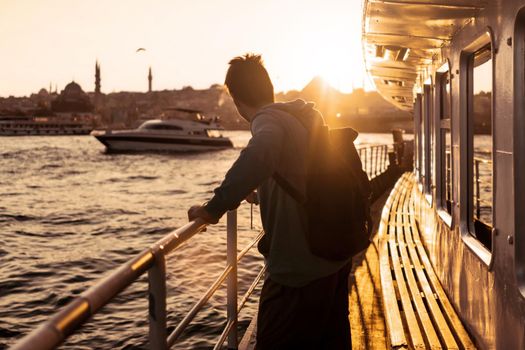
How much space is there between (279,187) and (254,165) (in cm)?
30

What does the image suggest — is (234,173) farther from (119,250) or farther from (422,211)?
(119,250)

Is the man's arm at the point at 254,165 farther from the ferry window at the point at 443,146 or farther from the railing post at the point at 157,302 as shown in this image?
the ferry window at the point at 443,146

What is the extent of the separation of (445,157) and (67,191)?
26.8 metres

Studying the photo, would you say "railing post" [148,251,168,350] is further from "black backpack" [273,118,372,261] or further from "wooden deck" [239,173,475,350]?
"wooden deck" [239,173,475,350]

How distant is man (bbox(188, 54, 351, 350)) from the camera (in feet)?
6.72

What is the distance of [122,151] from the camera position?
53.4 metres

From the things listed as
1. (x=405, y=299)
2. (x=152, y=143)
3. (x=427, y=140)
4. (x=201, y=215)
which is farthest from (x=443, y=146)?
(x=152, y=143)

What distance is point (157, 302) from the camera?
6.31 feet

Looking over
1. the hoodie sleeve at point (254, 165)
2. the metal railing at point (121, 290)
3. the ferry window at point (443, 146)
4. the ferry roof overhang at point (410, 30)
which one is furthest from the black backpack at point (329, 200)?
the ferry window at point (443, 146)

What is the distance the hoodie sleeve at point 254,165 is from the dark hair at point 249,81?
0.18 metres

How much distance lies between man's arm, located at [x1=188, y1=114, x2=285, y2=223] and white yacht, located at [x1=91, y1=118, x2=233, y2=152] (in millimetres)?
50271

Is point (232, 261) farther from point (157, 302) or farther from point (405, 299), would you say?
point (405, 299)

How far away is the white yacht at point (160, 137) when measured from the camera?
51.5 meters

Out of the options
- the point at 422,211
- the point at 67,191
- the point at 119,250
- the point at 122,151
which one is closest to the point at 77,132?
the point at 122,151
